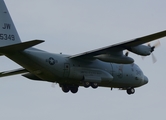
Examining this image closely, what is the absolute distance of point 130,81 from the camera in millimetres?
50531

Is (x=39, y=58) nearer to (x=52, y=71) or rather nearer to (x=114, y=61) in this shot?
(x=52, y=71)

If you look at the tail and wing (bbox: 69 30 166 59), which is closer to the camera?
the tail

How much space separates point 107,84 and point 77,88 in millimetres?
2430

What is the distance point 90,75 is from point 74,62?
161 centimetres

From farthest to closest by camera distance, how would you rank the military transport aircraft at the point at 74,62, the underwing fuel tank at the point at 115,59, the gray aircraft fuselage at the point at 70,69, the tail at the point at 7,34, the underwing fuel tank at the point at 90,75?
the underwing fuel tank at the point at 90,75 < the underwing fuel tank at the point at 115,59 < the gray aircraft fuselage at the point at 70,69 < the military transport aircraft at the point at 74,62 < the tail at the point at 7,34

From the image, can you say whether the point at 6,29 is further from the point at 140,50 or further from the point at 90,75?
the point at 140,50

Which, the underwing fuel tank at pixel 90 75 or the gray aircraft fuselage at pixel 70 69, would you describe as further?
the underwing fuel tank at pixel 90 75

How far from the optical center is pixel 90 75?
4716 centimetres

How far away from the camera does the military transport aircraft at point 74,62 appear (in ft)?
145

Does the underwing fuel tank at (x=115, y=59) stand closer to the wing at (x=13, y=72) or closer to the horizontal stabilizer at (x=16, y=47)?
the horizontal stabilizer at (x=16, y=47)

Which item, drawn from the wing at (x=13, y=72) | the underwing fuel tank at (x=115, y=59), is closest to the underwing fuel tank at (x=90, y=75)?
the underwing fuel tank at (x=115, y=59)

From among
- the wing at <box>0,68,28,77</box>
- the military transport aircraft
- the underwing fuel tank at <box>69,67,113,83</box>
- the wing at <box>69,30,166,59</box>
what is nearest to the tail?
the military transport aircraft

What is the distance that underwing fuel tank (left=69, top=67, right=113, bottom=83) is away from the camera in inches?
1829

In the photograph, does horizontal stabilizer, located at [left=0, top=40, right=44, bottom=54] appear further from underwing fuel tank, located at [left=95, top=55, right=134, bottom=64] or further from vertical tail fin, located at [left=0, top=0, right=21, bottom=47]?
underwing fuel tank, located at [left=95, top=55, right=134, bottom=64]
